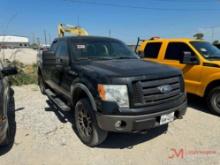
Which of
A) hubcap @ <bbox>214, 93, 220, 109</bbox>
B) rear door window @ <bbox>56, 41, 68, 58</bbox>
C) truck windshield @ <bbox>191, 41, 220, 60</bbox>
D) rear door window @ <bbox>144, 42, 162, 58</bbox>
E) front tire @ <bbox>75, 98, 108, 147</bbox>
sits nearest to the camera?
front tire @ <bbox>75, 98, 108, 147</bbox>

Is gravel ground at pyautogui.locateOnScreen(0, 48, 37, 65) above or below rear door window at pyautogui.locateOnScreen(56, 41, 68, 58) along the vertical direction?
below

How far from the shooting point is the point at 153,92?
349cm

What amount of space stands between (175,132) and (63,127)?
2.41 metres

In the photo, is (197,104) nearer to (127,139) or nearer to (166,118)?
(127,139)

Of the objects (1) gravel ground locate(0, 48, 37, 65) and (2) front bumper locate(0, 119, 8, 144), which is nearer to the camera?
(2) front bumper locate(0, 119, 8, 144)

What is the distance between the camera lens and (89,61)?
4.41 metres

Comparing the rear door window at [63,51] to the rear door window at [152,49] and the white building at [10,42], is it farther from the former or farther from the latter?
the white building at [10,42]

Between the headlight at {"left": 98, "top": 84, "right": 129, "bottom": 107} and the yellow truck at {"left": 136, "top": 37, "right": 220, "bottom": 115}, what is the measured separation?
9.61 ft

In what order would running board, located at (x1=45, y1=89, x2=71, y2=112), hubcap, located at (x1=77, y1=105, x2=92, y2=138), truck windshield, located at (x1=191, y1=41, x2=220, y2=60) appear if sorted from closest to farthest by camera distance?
hubcap, located at (x1=77, y1=105, x2=92, y2=138) → running board, located at (x1=45, y1=89, x2=71, y2=112) → truck windshield, located at (x1=191, y1=41, x2=220, y2=60)

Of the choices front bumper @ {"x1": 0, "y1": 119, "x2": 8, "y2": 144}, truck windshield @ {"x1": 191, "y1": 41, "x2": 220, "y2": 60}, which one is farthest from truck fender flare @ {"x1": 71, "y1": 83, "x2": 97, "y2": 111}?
truck windshield @ {"x1": 191, "y1": 41, "x2": 220, "y2": 60}

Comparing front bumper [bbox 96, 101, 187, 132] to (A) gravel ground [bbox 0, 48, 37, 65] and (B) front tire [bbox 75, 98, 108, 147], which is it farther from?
(A) gravel ground [bbox 0, 48, 37, 65]

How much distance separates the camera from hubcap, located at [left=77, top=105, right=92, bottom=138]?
3.89m

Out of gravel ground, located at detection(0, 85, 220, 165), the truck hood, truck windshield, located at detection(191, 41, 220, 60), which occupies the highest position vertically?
truck windshield, located at detection(191, 41, 220, 60)

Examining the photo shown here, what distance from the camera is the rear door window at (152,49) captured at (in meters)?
7.15
